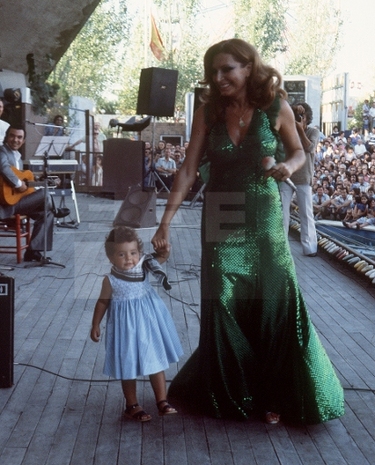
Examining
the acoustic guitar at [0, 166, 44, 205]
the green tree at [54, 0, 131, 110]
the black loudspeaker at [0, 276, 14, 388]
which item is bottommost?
the black loudspeaker at [0, 276, 14, 388]

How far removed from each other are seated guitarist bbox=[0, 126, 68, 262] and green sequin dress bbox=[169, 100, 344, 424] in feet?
14.0

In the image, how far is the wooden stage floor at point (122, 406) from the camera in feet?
9.46

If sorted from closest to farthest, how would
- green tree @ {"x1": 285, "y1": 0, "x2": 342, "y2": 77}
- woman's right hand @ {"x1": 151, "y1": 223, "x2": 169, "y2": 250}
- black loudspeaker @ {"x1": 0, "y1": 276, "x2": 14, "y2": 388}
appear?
woman's right hand @ {"x1": 151, "y1": 223, "x2": 169, "y2": 250} → black loudspeaker @ {"x1": 0, "y1": 276, "x2": 14, "y2": 388} → green tree @ {"x1": 285, "y1": 0, "x2": 342, "y2": 77}

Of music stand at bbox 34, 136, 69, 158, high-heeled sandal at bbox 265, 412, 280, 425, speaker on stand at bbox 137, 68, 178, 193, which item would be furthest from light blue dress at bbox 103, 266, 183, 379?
speaker on stand at bbox 137, 68, 178, 193

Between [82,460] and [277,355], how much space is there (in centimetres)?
92

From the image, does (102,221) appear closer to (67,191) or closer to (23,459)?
(67,191)

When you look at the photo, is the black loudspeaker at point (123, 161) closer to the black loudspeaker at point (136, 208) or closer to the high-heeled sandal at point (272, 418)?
the black loudspeaker at point (136, 208)

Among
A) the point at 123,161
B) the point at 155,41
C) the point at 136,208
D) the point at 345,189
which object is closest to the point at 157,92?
the point at 123,161

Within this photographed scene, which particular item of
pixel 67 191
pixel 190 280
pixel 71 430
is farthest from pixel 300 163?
pixel 67 191

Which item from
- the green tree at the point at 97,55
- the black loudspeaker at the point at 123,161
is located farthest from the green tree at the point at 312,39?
the black loudspeaker at the point at 123,161

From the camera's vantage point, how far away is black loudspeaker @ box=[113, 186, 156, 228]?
1008cm

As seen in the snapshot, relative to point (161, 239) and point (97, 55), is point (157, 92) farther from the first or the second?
point (97, 55)

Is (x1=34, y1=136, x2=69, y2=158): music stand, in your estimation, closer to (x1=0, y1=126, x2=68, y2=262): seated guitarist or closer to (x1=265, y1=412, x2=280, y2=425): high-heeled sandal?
(x1=0, y1=126, x2=68, y2=262): seated guitarist

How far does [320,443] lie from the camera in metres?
3.00
